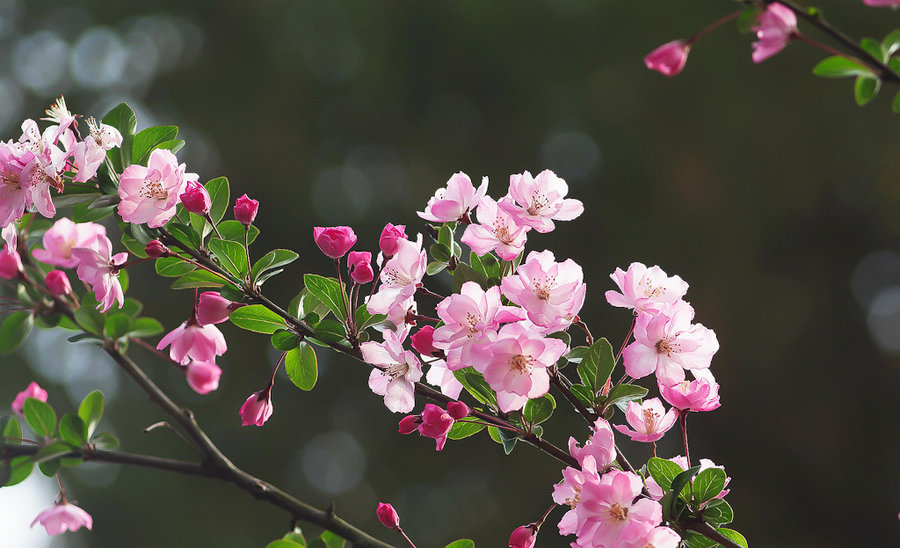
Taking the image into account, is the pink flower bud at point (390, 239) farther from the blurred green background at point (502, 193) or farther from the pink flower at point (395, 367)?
the blurred green background at point (502, 193)

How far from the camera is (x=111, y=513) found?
471cm

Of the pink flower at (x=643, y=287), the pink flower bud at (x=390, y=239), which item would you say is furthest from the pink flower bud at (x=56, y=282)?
the pink flower at (x=643, y=287)

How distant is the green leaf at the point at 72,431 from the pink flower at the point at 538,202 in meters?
0.47

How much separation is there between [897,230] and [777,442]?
4.28ft

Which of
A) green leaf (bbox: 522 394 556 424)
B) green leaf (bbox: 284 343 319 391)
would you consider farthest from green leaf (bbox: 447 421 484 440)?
green leaf (bbox: 284 343 319 391)

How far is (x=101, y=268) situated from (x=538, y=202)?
0.43 meters

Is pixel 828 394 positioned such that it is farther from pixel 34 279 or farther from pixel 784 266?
pixel 34 279

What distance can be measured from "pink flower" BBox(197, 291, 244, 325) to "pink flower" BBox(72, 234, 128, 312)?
4.1 inches

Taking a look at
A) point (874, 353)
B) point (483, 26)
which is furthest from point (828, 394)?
point (483, 26)

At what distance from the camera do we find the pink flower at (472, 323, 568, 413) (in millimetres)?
569

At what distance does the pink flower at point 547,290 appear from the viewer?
0.60m

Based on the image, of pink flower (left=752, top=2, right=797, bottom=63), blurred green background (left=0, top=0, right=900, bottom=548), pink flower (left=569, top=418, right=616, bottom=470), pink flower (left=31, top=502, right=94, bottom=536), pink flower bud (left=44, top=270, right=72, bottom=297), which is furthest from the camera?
blurred green background (left=0, top=0, right=900, bottom=548)

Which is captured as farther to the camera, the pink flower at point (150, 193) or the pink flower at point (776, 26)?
the pink flower at point (150, 193)

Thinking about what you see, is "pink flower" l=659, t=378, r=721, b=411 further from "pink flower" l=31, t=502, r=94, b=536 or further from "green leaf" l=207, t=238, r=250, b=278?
"pink flower" l=31, t=502, r=94, b=536
